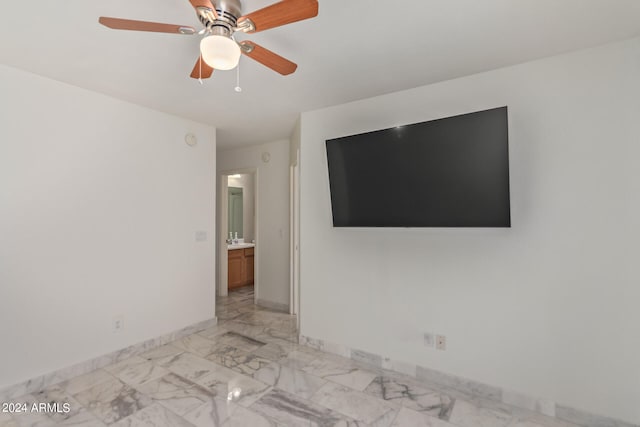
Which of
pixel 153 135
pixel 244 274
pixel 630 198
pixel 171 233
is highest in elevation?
pixel 153 135

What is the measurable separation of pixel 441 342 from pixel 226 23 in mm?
2619

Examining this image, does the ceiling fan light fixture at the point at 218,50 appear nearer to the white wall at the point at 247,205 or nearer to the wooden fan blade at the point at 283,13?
the wooden fan blade at the point at 283,13

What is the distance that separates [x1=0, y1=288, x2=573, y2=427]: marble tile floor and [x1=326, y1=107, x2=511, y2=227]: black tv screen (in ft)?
4.25

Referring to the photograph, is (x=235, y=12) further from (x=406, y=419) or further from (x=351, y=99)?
(x=406, y=419)

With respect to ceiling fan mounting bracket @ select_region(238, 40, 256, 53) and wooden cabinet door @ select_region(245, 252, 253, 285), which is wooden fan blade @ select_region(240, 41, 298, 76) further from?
wooden cabinet door @ select_region(245, 252, 253, 285)

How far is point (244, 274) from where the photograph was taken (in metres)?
5.74

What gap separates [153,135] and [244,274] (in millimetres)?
3257

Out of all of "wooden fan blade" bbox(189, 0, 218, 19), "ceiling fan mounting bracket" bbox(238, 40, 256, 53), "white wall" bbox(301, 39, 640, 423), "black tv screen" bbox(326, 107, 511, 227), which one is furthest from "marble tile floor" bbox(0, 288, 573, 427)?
"wooden fan blade" bbox(189, 0, 218, 19)

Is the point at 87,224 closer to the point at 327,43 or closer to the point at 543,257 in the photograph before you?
the point at 327,43

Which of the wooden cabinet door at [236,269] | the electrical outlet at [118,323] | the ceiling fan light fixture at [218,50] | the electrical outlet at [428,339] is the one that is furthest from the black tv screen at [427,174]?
the wooden cabinet door at [236,269]

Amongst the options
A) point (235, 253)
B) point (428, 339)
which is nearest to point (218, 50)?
point (428, 339)

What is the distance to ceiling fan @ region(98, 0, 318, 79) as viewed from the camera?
1283 millimetres

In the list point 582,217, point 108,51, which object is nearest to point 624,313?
point 582,217

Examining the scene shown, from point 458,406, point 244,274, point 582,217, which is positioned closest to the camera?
point 582,217
